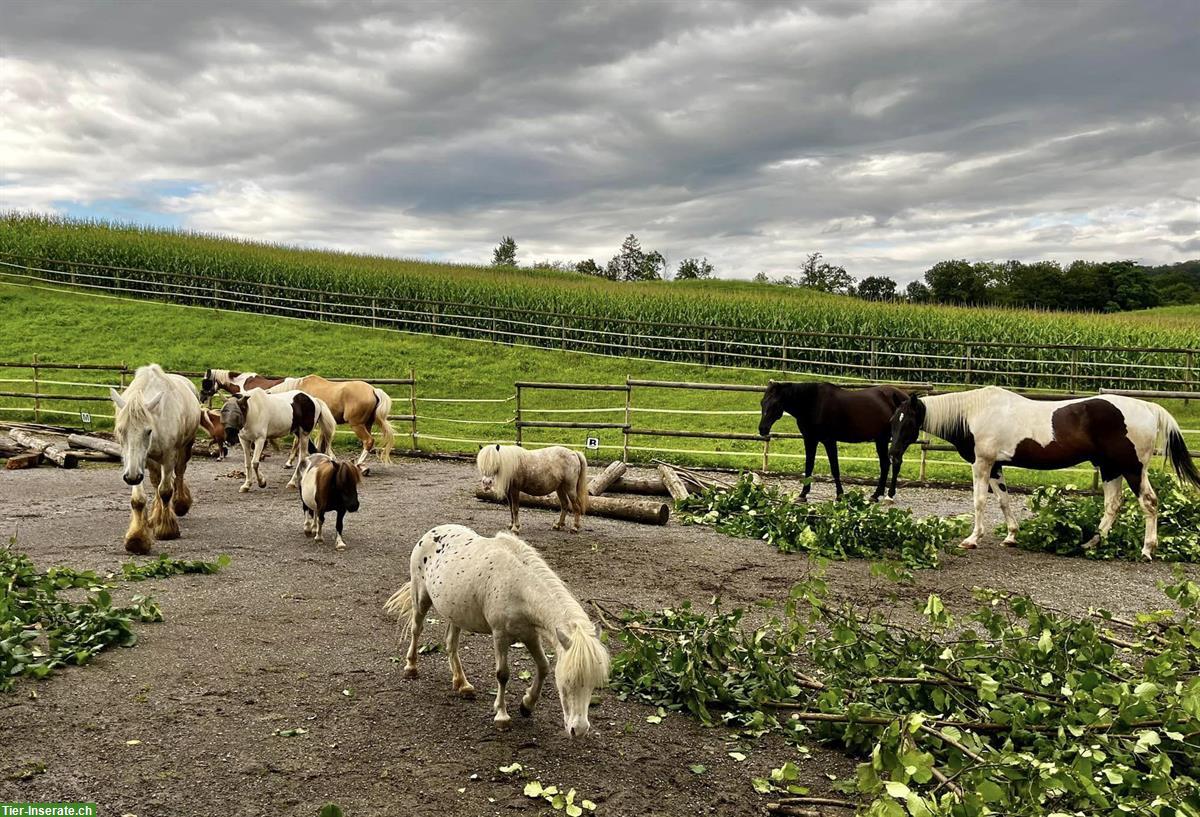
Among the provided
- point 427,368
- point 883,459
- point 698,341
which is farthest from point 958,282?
point 883,459

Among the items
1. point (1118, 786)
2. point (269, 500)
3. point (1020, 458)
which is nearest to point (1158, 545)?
point (1020, 458)

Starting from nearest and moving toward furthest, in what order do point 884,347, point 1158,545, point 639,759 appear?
1. point 639,759
2. point 1158,545
3. point 884,347

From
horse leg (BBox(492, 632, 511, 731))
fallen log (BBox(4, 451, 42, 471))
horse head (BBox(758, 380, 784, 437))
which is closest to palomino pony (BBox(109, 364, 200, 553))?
horse leg (BBox(492, 632, 511, 731))

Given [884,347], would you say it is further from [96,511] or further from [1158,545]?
[96,511]

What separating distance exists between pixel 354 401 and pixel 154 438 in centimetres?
592

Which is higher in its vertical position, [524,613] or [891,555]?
[524,613]

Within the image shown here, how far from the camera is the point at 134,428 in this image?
7.47 m

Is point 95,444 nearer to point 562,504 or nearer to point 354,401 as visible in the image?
point 354,401

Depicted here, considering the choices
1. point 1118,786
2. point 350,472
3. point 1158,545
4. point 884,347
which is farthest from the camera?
point 884,347

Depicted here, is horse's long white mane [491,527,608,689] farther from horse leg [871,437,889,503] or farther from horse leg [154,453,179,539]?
horse leg [871,437,889,503]

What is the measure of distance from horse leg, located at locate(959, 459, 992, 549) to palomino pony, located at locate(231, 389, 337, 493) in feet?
30.6

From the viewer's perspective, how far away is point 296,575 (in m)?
7.12

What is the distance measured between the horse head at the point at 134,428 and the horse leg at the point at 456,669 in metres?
4.52

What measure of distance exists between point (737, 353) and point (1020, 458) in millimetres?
17021
